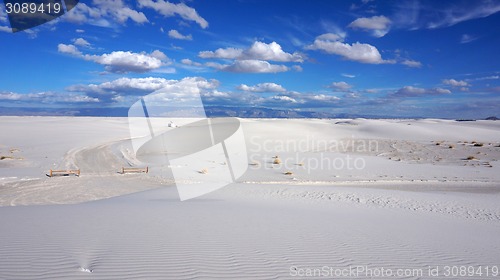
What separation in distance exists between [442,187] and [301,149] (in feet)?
66.1

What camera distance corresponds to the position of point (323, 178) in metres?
24.2

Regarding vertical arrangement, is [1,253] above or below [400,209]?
above

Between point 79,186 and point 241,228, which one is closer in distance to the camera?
point 241,228

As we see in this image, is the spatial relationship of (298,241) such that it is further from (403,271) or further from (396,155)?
(396,155)

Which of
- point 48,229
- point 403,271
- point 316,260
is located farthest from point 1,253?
point 403,271

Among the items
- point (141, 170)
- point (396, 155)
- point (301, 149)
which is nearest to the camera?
point (141, 170)

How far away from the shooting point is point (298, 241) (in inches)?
325

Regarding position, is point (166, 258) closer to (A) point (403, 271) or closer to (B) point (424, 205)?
(A) point (403, 271)

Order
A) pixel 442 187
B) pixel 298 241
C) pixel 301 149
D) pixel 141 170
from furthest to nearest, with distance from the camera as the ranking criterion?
pixel 301 149
pixel 141 170
pixel 442 187
pixel 298 241

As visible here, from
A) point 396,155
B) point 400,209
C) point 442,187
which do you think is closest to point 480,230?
point 400,209

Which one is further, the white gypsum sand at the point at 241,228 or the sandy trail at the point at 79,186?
the sandy trail at the point at 79,186

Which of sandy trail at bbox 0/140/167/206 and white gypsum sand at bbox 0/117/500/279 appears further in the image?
sandy trail at bbox 0/140/167/206

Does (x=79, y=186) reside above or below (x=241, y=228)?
below

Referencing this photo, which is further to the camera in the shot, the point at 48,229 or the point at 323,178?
the point at 323,178
